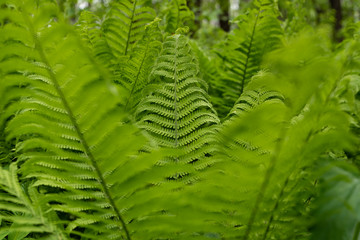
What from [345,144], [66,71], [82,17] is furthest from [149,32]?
[345,144]

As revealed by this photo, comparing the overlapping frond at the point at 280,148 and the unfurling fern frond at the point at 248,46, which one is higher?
the unfurling fern frond at the point at 248,46

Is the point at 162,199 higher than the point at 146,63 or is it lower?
lower

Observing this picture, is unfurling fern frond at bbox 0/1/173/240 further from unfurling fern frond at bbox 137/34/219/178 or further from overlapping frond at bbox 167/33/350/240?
unfurling fern frond at bbox 137/34/219/178

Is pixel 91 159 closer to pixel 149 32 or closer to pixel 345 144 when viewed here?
pixel 345 144

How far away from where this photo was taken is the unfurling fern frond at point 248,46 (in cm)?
150

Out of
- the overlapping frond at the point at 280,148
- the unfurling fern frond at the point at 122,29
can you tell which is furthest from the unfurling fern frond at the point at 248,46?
the overlapping frond at the point at 280,148

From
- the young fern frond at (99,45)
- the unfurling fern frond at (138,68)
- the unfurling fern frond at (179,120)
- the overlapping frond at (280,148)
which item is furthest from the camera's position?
the young fern frond at (99,45)

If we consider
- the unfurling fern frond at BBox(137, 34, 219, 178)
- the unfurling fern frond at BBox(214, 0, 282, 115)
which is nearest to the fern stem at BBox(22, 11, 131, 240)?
the unfurling fern frond at BBox(137, 34, 219, 178)

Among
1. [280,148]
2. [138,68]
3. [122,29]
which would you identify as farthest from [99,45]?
[280,148]

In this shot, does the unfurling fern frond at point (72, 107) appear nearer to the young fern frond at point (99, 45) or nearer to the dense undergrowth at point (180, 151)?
the dense undergrowth at point (180, 151)

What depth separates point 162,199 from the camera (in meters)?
0.62

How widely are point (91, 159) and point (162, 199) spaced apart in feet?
0.49

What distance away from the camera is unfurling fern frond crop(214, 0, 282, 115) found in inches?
58.9

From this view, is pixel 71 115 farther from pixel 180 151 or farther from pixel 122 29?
pixel 122 29
